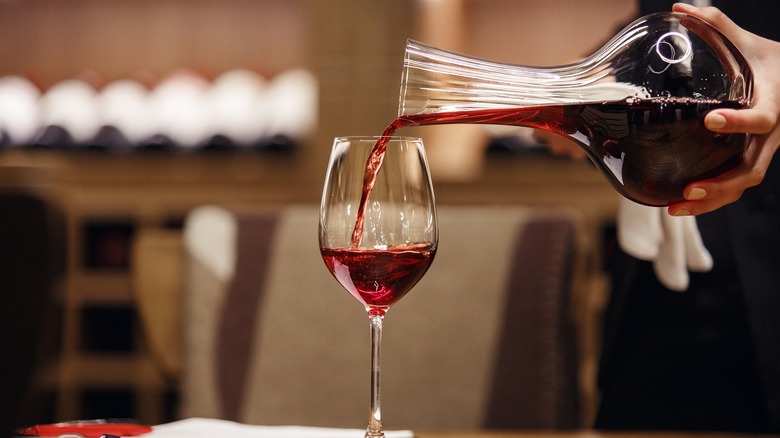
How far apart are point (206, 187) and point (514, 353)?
5.66 ft

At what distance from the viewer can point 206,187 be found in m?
2.73

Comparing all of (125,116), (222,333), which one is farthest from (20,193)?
(125,116)

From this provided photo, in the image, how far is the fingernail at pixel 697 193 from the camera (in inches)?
28.6

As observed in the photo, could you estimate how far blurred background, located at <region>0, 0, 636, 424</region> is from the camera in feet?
8.55

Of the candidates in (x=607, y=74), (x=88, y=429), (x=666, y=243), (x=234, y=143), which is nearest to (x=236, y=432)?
(x=88, y=429)

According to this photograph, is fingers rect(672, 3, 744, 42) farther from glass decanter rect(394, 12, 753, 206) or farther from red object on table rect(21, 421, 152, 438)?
red object on table rect(21, 421, 152, 438)

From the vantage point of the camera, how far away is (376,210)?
735mm

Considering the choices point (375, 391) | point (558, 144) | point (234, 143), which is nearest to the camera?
point (375, 391)

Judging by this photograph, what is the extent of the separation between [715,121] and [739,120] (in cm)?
2

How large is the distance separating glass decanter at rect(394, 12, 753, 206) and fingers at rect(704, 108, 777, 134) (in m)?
0.03

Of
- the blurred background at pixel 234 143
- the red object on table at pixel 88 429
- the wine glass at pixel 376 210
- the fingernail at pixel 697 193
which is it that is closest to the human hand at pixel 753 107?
the fingernail at pixel 697 193

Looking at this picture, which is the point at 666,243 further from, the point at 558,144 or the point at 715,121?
the point at 715,121

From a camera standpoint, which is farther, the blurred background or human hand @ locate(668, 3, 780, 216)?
the blurred background

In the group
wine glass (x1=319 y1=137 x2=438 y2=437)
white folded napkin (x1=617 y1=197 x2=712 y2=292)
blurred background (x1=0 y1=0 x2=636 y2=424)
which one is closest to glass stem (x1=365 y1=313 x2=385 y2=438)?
wine glass (x1=319 y1=137 x2=438 y2=437)
